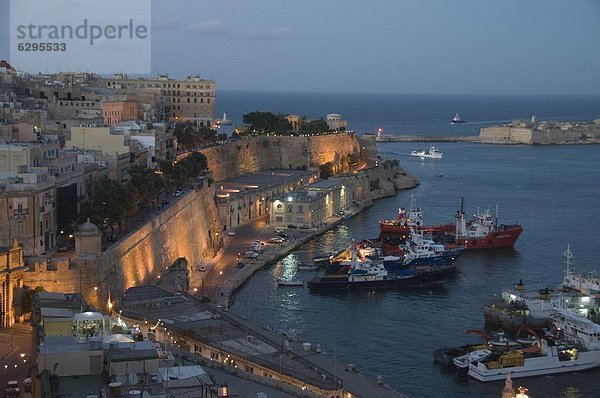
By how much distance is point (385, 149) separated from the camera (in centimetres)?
6312

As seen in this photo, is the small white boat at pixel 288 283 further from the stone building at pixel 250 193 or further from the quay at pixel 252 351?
the stone building at pixel 250 193

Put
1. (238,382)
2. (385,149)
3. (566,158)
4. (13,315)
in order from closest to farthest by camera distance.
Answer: (238,382) → (13,315) → (566,158) → (385,149)

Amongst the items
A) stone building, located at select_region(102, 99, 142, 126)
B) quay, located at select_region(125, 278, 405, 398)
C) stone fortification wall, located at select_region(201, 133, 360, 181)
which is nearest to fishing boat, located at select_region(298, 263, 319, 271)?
quay, located at select_region(125, 278, 405, 398)

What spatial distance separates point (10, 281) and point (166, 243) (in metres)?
6.26

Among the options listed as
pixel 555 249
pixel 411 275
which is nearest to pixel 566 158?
pixel 555 249

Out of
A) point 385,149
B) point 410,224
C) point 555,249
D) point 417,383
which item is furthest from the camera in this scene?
point 385,149

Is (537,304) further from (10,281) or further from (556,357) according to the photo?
(10,281)

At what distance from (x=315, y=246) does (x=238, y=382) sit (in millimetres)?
15246

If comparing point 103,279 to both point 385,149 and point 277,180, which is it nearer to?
point 277,180

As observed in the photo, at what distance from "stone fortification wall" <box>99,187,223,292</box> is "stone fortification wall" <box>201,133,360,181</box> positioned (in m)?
7.85

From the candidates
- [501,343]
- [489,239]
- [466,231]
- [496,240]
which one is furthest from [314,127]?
[501,343]

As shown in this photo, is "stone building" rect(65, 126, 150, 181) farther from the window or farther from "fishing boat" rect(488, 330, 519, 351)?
"fishing boat" rect(488, 330, 519, 351)

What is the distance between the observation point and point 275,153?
3988cm

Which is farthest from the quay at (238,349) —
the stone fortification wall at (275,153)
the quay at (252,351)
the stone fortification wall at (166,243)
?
the stone fortification wall at (275,153)
